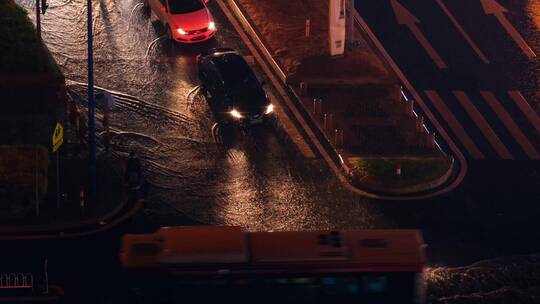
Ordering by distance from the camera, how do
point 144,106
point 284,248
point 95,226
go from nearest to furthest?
1. point 284,248
2. point 95,226
3. point 144,106

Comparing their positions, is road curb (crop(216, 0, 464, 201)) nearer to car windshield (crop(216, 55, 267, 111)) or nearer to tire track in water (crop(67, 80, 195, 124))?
car windshield (crop(216, 55, 267, 111))

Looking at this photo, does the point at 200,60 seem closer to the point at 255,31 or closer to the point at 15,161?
the point at 255,31

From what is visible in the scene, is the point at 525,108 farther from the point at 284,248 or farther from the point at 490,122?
the point at 284,248

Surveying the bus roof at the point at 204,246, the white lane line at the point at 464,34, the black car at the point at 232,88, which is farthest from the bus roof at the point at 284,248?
the white lane line at the point at 464,34

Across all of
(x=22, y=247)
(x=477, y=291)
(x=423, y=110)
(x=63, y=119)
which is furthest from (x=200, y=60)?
(x=477, y=291)

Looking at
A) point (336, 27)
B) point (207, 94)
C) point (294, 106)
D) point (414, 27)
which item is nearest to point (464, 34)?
point (414, 27)

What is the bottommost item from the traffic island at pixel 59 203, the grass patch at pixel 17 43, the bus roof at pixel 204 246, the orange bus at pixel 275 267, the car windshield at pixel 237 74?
the traffic island at pixel 59 203

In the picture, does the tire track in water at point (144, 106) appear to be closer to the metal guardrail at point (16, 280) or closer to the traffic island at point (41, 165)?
the traffic island at point (41, 165)
